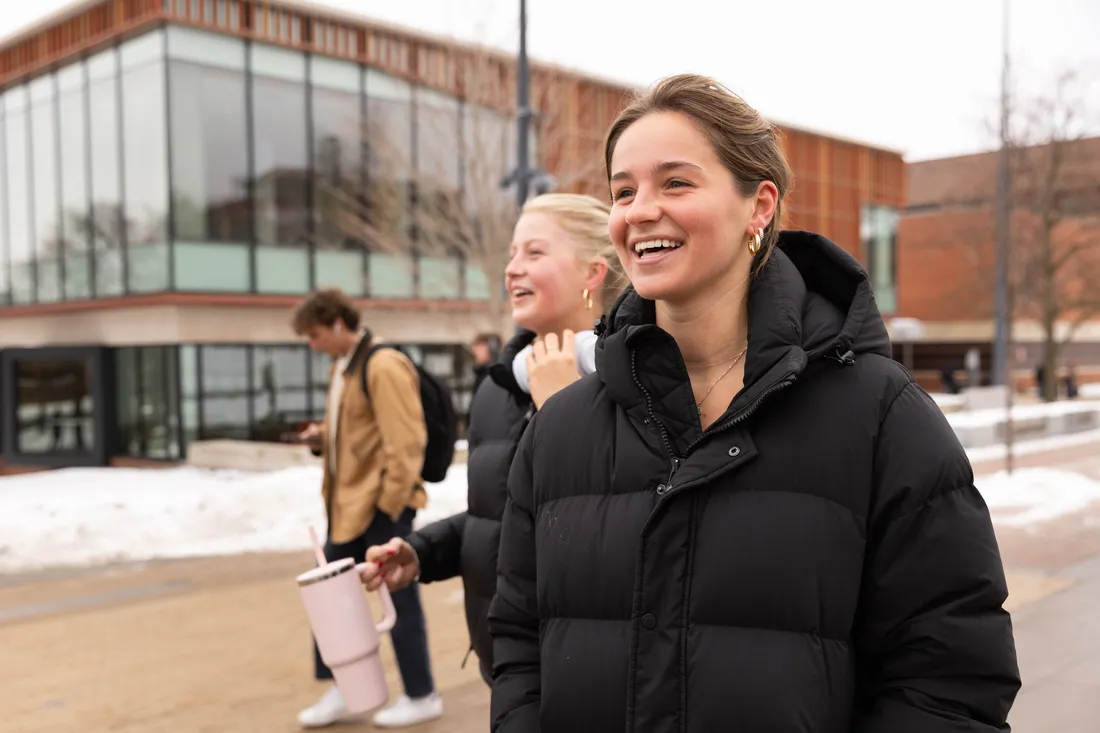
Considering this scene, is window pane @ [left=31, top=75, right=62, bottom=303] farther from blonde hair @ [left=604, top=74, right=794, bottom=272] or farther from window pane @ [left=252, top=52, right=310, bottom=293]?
blonde hair @ [left=604, top=74, right=794, bottom=272]

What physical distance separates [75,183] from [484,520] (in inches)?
865

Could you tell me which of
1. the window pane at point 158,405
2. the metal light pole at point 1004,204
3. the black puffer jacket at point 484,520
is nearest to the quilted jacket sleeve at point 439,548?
the black puffer jacket at point 484,520

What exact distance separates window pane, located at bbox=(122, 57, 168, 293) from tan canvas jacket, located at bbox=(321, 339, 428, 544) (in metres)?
16.1

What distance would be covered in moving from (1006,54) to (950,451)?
70.2ft

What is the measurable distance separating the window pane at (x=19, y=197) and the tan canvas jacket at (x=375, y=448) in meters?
21.3

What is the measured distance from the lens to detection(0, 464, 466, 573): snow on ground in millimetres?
10461

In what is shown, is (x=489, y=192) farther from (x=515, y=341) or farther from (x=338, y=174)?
(x=515, y=341)

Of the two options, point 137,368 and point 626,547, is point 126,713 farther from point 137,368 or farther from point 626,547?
point 137,368

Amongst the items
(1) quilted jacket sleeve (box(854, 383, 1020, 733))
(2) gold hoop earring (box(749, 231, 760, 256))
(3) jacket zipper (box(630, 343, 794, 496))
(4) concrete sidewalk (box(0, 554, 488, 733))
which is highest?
(2) gold hoop earring (box(749, 231, 760, 256))

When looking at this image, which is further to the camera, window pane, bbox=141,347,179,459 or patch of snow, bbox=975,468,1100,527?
window pane, bbox=141,347,179,459

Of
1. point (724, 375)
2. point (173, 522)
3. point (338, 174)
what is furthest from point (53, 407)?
→ point (724, 375)

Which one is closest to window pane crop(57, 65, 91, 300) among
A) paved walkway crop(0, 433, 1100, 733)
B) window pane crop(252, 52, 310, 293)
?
window pane crop(252, 52, 310, 293)

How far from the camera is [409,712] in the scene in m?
5.36

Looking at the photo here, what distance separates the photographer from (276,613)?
7910 millimetres
